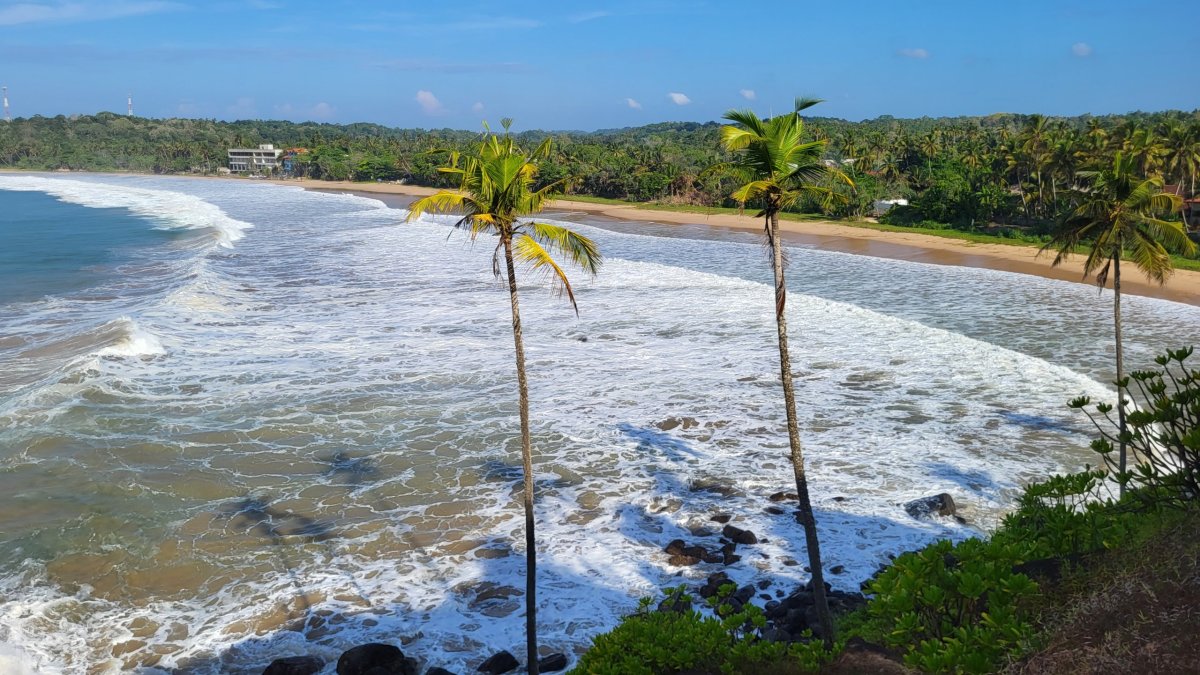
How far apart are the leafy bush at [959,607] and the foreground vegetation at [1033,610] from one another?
0.01m

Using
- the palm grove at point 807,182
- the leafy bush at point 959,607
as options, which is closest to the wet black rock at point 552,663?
the palm grove at point 807,182

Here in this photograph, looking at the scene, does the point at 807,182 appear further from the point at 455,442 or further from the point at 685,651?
the point at 455,442

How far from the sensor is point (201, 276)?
3922 cm

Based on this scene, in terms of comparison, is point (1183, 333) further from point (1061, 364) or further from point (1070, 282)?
point (1070, 282)

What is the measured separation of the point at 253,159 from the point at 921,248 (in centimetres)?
13446

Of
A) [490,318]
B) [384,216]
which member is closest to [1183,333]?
[490,318]

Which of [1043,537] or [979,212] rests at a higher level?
[979,212]

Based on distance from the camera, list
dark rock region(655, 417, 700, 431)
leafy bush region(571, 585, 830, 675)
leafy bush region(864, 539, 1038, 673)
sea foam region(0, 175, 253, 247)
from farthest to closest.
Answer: sea foam region(0, 175, 253, 247)
dark rock region(655, 417, 700, 431)
leafy bush region(571, 585, 830, 675)
leafy bush region(864, 539, 1038, 673)

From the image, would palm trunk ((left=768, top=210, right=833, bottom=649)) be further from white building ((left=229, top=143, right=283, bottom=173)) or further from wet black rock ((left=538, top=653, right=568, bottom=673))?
white building ((left=229, top=143, right=283, bottom=173))

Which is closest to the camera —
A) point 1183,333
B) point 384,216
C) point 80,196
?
point 1183,333

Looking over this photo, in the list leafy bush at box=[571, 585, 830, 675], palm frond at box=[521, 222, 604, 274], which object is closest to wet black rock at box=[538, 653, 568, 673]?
leafy bush at box=[571, 585, 830, 675]

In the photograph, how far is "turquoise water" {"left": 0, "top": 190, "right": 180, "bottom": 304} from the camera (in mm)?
39000

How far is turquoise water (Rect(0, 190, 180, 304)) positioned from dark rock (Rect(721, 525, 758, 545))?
3301 cm

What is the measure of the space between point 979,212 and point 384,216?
46936 millimetres
